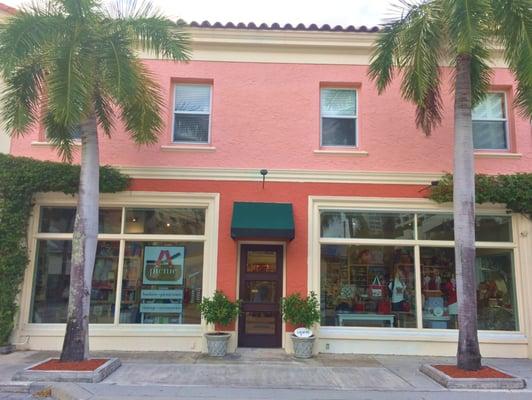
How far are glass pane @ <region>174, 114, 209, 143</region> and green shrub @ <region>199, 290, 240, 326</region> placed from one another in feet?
11.9

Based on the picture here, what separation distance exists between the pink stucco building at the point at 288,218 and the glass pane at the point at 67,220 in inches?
1.2

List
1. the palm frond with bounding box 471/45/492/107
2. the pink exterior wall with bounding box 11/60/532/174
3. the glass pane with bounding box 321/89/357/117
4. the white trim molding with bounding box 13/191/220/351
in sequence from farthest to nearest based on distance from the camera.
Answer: the glass pane with bounding box 321/89/357/117, the pink exterior wall with bounding box 11/60/532/174, the white trim molding with bounding box 13/191/220/351, the palm frond with bounding box 471/45/492/107

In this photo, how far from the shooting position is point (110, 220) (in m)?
10.8

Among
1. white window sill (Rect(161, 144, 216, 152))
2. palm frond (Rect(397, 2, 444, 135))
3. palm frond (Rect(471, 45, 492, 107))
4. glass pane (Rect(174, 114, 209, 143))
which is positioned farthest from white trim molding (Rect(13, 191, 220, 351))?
palm frond (Rect(471, 45, 492, 107))

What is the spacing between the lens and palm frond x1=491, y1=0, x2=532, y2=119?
7754 millimetres

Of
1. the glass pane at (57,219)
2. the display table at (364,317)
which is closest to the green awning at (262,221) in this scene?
the display table at (364,317)

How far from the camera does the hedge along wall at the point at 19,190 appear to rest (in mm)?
10047

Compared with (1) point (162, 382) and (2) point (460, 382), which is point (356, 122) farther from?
(1) point (162, 382)

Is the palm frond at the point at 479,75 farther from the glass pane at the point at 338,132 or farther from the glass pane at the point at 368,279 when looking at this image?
the glass pane at the point at 368,279

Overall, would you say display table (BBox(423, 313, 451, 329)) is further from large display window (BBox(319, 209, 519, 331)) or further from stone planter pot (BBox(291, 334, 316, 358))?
stone planter pot (BBox(291, 334, 316, 358))

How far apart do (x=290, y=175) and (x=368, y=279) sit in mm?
2899

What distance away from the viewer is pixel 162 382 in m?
7.77

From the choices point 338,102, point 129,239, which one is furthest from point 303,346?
point 338,102

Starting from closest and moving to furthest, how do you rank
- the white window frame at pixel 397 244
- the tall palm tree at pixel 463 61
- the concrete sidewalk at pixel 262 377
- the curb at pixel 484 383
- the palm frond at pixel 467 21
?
1. the concrete sidewalk at pixel 262 377
2. the palm frond at pixel 467 21
3. the curb at pixel 484 383
4. the tall palm tree at pixel 463 61
5. the white window frame at pixel 397 244
